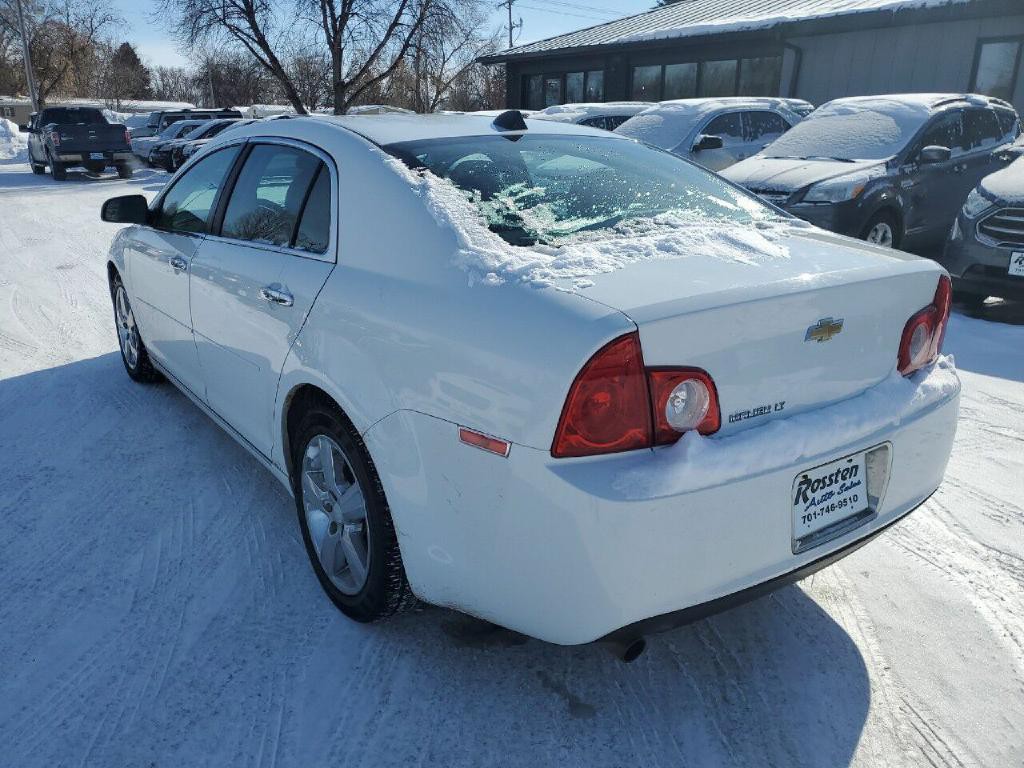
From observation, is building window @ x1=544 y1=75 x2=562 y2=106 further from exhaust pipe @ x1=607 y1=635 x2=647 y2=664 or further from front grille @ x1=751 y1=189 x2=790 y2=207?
exhaust pipe @ x1=607 y1=635 x2=647 y2=664

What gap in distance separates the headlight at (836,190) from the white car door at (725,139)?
10.1 feet

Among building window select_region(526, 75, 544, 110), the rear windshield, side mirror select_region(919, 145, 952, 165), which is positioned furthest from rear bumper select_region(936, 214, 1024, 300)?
building window select_region(526, 75, 544, 110)

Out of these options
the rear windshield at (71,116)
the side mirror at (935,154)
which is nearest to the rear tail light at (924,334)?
the side mirror at (935,154)

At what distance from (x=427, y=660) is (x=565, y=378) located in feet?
3.81

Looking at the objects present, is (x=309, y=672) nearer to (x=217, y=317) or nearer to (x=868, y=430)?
(x=217, y=317)

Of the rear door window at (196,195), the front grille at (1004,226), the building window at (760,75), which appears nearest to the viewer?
the rear door window at (196,195)

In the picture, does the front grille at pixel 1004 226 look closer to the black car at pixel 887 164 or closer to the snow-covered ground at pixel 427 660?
the black car at pixel 887 164

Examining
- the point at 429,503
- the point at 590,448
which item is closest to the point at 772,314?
the point at 590,448

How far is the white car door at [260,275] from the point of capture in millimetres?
2635

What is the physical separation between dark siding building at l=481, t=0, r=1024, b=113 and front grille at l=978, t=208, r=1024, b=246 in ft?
33.6

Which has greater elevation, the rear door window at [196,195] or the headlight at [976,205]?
the rear door window at [196,195]

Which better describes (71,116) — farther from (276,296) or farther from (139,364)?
(276,296)

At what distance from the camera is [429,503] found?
81.0 inches

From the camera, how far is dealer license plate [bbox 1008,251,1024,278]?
589cm
